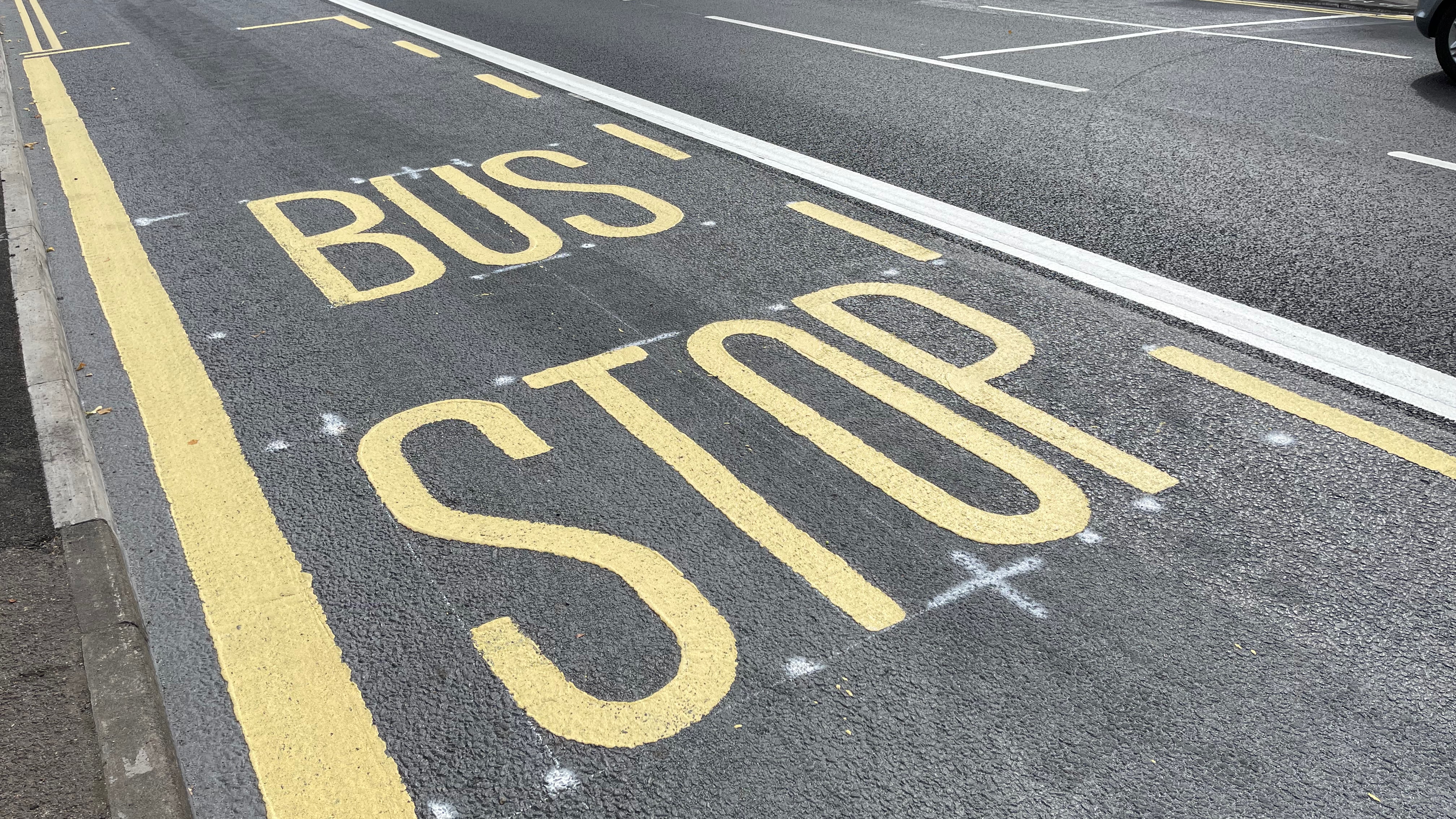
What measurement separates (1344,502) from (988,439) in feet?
3.76

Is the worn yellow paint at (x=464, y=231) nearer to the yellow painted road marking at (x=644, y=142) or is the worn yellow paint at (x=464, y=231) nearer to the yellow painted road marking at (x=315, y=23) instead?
the yellow painted road marking at (x=644, y=142)

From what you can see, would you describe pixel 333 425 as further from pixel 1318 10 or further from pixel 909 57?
pixel 1318 10

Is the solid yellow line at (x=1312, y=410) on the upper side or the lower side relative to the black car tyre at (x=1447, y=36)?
lower

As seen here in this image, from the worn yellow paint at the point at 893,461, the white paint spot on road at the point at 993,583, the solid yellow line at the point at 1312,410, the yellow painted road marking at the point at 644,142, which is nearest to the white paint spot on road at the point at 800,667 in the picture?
the white paint spot on road at the point at 993,583

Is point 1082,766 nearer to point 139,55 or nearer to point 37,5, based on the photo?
point 139,55

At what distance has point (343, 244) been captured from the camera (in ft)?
19.1

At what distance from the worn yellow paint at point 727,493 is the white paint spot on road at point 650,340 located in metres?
0.02

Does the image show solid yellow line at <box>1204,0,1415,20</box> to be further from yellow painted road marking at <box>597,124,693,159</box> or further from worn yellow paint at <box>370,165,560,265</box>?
worn yellow paint at <box>370,165,560,265</box>

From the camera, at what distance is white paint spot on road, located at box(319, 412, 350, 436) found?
13.0 feet

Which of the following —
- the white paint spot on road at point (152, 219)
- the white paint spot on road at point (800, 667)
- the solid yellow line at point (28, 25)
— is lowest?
the solid yellow line at point (28, 25)

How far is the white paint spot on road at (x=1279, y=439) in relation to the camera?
3.72 metres

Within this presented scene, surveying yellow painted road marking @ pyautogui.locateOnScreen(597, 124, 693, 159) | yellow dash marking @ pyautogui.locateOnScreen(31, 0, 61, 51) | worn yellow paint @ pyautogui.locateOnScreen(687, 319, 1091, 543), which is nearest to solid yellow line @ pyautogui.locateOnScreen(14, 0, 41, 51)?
yellow dash marking @ pyautogui.locateOnScreen(31, 0, 61, 51)

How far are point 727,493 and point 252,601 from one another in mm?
1504

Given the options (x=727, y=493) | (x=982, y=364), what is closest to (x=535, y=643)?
(x=727, y=493)
